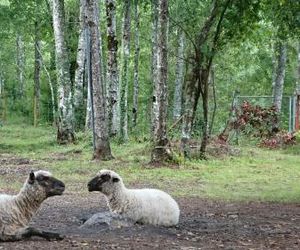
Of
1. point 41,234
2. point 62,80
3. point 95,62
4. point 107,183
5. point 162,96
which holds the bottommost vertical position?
point 41,234

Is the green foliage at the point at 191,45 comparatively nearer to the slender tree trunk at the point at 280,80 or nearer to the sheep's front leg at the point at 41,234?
the slender tree trunk at the point at 280,80

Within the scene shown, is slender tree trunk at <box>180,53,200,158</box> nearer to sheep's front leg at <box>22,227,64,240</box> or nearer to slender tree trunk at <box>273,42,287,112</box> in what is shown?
slender tree trunk at <box>273,42,287,112</box>

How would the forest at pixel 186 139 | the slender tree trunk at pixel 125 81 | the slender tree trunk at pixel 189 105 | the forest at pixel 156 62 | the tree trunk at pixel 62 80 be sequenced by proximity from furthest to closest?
the slender tree trunk at pixel 125 81, the tree trunk at pixel 62 80, the slender tree trunk at pixel 189 105, the forest at pixel 156 62, the forest at pixel 186 139

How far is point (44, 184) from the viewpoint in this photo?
356 inches

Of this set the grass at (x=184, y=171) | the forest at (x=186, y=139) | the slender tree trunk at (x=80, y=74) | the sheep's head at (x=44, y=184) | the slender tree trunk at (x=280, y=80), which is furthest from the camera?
the slender tree trunk at (x=280, y=80)

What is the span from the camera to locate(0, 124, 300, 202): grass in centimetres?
1496

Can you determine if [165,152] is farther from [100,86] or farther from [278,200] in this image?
[278,200]

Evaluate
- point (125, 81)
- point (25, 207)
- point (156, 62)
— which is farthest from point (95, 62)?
point (25, 207)

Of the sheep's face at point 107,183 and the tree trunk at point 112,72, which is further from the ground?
the tree trunk at point 112,72

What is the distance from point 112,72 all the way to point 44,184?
14.4m

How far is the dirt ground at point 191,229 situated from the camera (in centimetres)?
844

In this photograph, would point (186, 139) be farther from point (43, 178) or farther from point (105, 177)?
point (43, 178)

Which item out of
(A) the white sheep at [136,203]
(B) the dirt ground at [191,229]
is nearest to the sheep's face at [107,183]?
(A) the white sheep at [136,203]

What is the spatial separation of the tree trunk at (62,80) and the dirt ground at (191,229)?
11.1 metres
